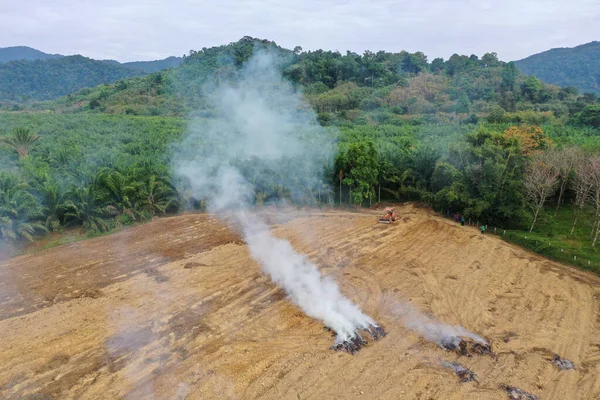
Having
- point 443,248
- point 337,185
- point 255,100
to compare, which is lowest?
point 443,248

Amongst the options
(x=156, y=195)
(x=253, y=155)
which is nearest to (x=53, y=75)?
(x=156, y=195)

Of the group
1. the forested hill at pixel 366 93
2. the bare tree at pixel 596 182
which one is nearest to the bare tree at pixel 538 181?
the bare tree at pixel 596 182

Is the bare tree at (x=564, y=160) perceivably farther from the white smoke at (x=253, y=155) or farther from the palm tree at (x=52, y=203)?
the palm tree at (x=52, y=203)

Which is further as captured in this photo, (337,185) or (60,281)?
(337,185)

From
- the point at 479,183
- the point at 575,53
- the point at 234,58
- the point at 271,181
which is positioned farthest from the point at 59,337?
the point at 575,53

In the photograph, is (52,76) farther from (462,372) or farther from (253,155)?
(462,372)

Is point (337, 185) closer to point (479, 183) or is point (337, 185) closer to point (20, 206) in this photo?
point (479, 183)

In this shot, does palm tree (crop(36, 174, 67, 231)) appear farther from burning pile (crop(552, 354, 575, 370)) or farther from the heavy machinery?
burning pile (crop(552, 354, 575, 370))

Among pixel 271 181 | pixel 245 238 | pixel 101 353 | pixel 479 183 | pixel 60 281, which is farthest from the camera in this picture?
pixel 271 181
